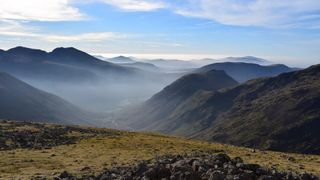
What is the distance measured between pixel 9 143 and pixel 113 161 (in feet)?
68.8

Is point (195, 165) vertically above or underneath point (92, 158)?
above

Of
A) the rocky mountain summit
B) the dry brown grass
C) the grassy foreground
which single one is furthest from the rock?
the dry brown grass

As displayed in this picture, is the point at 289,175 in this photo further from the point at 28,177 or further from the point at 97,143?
the point at 97,143

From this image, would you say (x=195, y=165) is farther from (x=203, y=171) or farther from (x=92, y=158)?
(x=92, y=158)

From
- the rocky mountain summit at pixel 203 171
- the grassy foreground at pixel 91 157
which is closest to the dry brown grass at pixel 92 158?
the grassy foreground at pixel 91 157

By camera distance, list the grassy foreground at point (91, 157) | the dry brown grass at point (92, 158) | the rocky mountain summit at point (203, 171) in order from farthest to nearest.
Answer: the dry brown grass at point (92, 158), the grassy foreground at point (91, 157), the rocky mountain summit at point (203, 171)

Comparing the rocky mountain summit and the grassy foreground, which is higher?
the rocky mountain summit

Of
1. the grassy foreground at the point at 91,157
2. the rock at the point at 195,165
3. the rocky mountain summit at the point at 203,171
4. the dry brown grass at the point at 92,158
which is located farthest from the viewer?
the dry brown grass at the point at 92,158

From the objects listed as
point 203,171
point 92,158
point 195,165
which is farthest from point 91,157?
point 203,171

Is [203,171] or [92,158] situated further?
[92,158]

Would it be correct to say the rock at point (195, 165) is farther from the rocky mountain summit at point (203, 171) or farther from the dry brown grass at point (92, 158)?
the dry brown grass at point (92, 158)

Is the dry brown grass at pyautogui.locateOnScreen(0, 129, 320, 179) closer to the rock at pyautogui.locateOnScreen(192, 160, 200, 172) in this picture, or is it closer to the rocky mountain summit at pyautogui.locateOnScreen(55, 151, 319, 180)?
the rocky mountain summit at pyautogui.locateOnScreen(55, 151, 319, 180)

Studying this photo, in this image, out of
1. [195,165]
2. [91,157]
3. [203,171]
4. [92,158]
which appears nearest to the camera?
[203,171]

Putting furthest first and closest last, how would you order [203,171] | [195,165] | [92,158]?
[92,158] < [195,165] < [203,171]
